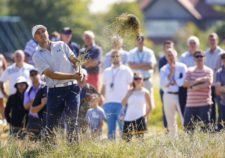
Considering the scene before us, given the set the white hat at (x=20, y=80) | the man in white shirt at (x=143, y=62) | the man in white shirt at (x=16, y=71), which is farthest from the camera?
the man in white shirt at (x=143, y=62)

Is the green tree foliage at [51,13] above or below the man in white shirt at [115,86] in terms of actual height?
above

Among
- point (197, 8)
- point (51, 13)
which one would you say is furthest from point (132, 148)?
point (197, 8)

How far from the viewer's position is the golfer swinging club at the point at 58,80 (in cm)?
1388

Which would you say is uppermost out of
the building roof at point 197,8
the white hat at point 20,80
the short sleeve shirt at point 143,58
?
the building roof at point 197,8

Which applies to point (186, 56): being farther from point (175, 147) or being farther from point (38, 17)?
point (38, 17)

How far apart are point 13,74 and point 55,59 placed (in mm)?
4924

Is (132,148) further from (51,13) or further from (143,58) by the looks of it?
(51,13)

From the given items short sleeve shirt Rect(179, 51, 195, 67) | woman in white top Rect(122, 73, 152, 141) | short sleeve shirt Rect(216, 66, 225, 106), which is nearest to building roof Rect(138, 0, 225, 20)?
short sleeve shirt Rect(179, 51, 195, 67)

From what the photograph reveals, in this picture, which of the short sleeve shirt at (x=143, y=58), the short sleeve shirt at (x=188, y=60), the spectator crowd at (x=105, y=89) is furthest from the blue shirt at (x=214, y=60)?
the short sleeve shirt at (x=143, y=58)

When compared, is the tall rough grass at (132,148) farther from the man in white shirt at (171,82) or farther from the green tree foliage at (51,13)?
the green tree foliage at (51,13)

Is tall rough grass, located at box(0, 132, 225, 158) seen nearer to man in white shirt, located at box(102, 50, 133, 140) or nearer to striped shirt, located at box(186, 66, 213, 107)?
striped shirt, located at box(186, 66, 213, 107)

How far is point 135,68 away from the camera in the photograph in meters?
19.2

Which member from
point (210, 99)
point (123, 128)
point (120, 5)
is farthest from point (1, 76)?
point (120, 5)

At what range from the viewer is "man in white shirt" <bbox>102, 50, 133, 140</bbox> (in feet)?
59.1
